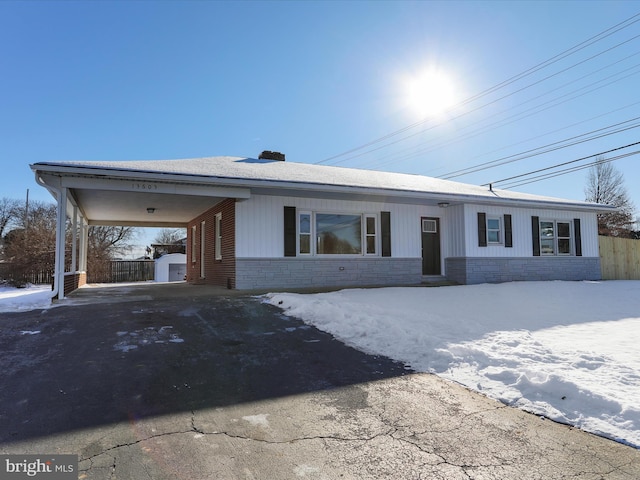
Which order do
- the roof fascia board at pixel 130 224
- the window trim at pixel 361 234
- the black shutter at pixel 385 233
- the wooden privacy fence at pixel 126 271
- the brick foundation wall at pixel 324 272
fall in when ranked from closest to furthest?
the brick foundation wall at pixel 324 272 → the window trim at pixel 361 234 → the black shutter at pixel 385 233 → the roof fascia board at pixel 130 224 → the wooden privacy fence at pixel 126 271

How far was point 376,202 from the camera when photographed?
42.6ft

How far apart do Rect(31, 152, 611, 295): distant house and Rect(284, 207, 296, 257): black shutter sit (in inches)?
1.2

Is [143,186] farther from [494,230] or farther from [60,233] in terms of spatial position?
[494,230]

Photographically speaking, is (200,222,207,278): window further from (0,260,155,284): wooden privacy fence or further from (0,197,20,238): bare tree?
(0,197,20,238): bare tree

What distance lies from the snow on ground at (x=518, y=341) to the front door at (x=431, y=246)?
387cm

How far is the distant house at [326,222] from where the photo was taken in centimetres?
1012

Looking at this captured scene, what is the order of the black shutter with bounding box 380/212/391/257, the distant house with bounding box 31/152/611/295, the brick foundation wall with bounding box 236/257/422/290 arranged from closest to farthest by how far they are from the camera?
1. the distant house with bounding box 31/152/611/295
2. the brick foundation wall with bounding box 236/257/422/290
3. the black shutter with bounding box 380/212/391/257

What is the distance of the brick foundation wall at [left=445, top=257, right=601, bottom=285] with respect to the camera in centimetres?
1378

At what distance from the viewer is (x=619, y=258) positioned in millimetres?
17266

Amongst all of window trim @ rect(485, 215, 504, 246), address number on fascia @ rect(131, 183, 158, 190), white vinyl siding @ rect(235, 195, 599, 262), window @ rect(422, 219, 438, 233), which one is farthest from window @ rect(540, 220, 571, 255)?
address number on fascia @ rect(131, 183, 158, 190)

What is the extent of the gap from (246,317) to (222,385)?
3.38 m

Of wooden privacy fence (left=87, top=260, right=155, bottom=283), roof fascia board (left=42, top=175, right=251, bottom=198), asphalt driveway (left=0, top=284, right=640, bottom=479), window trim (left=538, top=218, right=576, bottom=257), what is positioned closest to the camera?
asphalt driveway (left=0, top=284, right=640, bottom=479)

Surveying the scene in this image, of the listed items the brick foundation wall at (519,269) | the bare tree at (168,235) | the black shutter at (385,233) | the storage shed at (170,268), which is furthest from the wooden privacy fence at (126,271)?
the bare tree at (168,235)

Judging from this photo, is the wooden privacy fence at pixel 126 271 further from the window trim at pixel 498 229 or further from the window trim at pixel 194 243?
the window trim at pixel 498 229
